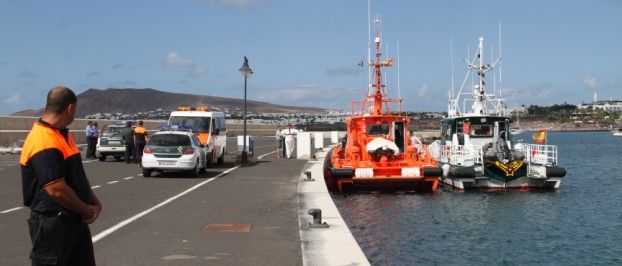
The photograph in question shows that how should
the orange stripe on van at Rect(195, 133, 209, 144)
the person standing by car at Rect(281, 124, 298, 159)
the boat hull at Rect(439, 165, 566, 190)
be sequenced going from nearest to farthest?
the boat hull at Rect(439, 165, 566, 190)
the orange stripe on van at Rect(195, 133, 209, 144)
the person standing by car at Rect(281, 124, 298, 159)

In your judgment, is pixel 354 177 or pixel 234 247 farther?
pixel 354 177

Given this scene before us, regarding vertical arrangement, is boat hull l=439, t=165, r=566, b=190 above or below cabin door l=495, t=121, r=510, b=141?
below

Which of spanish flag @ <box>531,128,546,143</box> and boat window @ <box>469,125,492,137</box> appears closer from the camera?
boat window @ <box>469,125,492,137</box>

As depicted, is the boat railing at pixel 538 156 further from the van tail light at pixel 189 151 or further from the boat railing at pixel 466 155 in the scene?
the van tail light at pixel 189 151

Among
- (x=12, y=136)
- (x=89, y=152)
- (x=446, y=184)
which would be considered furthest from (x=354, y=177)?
(x=12, y=136)

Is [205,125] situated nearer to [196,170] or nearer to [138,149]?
[138,149]

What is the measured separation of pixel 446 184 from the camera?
2908 centimetres

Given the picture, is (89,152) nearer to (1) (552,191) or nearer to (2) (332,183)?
(2) (332,183)

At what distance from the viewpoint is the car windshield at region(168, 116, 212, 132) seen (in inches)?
1198

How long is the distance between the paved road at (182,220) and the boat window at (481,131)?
9866mm

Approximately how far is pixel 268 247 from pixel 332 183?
1559 centimetres

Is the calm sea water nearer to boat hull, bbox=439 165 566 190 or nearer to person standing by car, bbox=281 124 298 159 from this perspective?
boat hull, bbox=439 165 566 190

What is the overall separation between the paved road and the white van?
4882 millimetres

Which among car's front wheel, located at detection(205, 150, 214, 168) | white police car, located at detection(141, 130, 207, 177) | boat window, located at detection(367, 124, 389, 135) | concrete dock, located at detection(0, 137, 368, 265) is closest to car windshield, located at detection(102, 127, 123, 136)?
car's front wheel, located at detection(205, 150, 214, 168)
